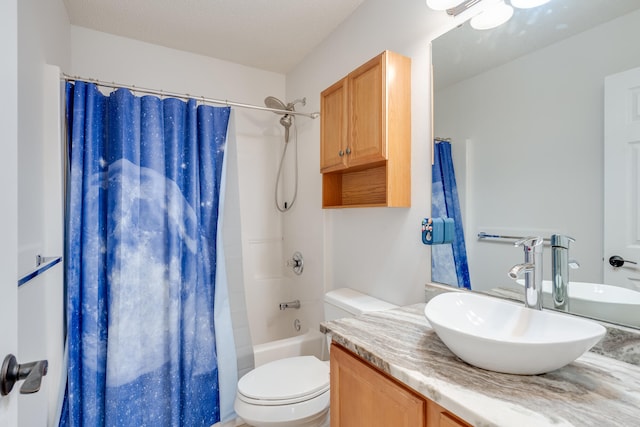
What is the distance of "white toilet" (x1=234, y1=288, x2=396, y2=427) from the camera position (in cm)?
132

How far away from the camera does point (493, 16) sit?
Result: 116cm

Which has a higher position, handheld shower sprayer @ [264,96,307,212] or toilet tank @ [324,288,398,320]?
handheld shower sprayer @ [264,96,307,212]

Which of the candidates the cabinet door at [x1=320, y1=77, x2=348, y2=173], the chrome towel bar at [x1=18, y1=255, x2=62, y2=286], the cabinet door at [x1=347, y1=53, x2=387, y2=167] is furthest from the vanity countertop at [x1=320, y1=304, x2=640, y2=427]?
the chrome towel bar at [x1=18, y1=255, x2=62, y2=286]

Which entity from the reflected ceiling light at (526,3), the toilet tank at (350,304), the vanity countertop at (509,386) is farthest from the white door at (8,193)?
the reflected ceiling light at (526,3)

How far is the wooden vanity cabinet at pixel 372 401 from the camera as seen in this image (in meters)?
0.71

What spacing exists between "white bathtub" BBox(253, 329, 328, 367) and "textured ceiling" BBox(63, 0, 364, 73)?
1967 millimetres

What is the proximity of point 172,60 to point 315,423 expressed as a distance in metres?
2.44

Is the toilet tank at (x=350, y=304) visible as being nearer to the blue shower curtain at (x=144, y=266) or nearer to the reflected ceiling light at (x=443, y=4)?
the blue shower curtain at (x=144, y=266)

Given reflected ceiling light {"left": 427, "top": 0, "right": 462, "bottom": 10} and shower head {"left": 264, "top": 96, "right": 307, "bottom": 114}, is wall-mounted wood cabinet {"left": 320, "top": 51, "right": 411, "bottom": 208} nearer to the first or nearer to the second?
reflected ceiling light {"left": 427, "top": 0, "right": 462, "bottom": 10}

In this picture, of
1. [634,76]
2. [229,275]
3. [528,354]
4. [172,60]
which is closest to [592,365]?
[528,354]

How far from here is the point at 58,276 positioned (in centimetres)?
150

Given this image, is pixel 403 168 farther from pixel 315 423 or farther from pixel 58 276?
pixel 58 276

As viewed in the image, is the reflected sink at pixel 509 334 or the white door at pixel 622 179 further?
the white door at pixel 622 179

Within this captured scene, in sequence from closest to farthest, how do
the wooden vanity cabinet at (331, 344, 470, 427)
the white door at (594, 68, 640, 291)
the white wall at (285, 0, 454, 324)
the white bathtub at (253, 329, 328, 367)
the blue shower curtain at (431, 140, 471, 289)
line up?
the wooden vanity cabinet at (331, 344, 470, 427)
the white door at (594, 68, 640, 291)
the blue shower curtain at (431, 140, 471, 289)
the white wall at (285, 0, 454, 324)
the white bathtub at (253, 329, 328, 367)
